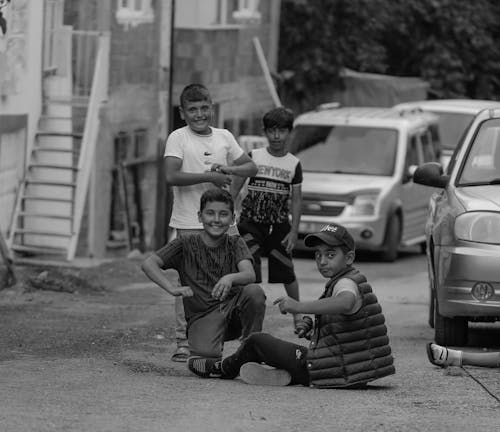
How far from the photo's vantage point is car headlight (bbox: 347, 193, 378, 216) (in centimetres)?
2072

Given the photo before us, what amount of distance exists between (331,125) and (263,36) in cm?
806

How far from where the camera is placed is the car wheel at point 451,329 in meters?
11.0

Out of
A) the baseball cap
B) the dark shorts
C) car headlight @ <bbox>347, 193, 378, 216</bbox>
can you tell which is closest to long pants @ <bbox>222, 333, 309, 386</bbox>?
the baseball cap

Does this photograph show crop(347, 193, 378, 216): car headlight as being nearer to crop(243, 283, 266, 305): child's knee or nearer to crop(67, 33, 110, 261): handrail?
crop(67, 33, 110, 261): handrail

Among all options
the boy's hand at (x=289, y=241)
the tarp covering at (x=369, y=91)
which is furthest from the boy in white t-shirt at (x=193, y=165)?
the tarp covering at (x=369, y=91)

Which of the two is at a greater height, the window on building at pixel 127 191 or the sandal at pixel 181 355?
the sandal at pixel 181 355

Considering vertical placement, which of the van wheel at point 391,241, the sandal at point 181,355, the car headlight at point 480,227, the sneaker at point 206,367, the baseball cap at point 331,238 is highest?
the baseball cap at point 331,238

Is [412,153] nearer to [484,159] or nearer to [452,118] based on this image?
[452,118]

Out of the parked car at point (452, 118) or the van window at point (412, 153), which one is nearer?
the van window at point (412, 153)

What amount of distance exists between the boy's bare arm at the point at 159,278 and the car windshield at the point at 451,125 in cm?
1710

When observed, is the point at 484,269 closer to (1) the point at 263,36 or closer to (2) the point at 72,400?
(2) the point at 72,400

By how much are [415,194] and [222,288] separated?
44.6ft

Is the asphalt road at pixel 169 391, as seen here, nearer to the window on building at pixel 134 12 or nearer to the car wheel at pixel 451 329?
the car wheel at pixel 451 329

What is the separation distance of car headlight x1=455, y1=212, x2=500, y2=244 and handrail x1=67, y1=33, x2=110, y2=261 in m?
8.07
